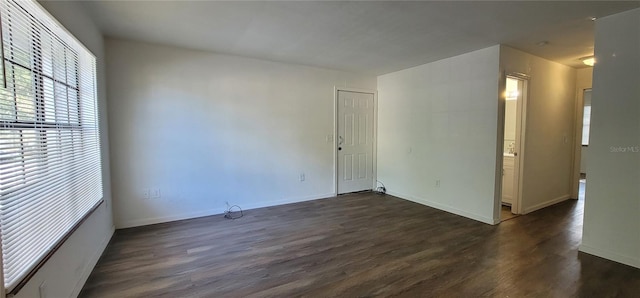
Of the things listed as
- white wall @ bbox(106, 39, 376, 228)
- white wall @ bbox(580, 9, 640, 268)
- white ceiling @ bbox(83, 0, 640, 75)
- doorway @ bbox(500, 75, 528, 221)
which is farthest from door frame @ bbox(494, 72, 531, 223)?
white wall @ bbox(106, 39, 376, 228)

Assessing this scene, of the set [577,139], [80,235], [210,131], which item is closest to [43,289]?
[80,235]

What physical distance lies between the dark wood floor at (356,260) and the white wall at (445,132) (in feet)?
1.54

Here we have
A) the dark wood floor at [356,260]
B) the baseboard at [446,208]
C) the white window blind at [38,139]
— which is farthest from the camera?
the baseboard at [446,208]

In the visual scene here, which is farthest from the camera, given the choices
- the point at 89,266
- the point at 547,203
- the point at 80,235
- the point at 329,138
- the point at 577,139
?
the point at 329,138

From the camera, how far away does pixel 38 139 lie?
66.6 inches

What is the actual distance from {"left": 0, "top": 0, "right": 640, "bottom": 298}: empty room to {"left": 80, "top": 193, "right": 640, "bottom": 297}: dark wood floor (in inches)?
1.0

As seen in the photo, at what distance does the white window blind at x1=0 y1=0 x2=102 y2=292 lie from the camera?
1.37 metres

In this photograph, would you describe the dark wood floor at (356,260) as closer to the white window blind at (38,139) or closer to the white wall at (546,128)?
the white wall at (546,128)

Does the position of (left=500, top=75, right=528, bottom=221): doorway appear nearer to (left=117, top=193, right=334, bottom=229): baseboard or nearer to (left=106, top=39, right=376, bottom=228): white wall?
(left=106, top=39, right=376, bottom=228): white wall

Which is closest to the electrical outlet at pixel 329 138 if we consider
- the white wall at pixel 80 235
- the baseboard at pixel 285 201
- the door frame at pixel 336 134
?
the door frame at pixel 336 134

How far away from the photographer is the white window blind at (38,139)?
54.0 inches

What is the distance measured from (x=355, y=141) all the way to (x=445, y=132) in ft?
5.40

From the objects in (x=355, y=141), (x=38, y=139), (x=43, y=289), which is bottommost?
(x=43, y=289)

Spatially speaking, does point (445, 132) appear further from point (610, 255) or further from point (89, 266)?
point (89, 266)
